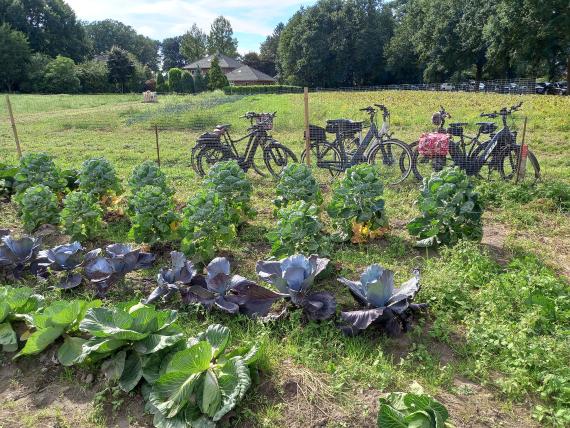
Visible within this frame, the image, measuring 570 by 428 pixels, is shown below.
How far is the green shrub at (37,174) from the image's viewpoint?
213 inches

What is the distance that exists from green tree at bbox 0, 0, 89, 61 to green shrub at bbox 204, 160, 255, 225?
194 ft

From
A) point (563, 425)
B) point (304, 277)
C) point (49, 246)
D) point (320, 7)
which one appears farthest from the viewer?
point (320, 7)

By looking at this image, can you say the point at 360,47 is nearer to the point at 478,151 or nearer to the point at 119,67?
the point at 119,67

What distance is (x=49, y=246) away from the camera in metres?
4.75

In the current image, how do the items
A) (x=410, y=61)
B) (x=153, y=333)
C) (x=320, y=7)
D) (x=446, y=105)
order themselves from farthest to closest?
(x=320, y=7)
(x=410, y=61)
(x=446, y=105)
(x=153, y=333)

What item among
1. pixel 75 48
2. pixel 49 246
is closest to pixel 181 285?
pixel 49 246

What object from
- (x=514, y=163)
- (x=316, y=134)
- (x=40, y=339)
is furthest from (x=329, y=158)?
(x=40, y=339)

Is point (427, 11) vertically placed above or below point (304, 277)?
above

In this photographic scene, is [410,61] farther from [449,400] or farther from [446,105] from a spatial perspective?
[449,400]

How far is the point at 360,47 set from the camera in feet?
161

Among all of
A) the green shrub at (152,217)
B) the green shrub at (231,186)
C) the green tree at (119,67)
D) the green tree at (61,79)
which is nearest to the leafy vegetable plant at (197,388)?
the green shrub at (152,217)

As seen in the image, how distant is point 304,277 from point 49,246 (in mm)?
3157

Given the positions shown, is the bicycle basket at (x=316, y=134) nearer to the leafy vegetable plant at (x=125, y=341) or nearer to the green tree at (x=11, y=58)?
the leafy vegetable plant at (x=125, y=341)

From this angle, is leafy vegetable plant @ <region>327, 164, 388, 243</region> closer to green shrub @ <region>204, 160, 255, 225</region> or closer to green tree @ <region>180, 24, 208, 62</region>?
green shrub @ <region>204, 160, 255, 225</region>
